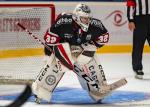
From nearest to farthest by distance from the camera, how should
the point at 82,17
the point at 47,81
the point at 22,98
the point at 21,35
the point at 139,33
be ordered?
the point at 22,98
the point at 82,17
the point at 47,81
the point at 21,35
the point at 139,33

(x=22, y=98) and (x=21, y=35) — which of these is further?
(x=21, y=35)

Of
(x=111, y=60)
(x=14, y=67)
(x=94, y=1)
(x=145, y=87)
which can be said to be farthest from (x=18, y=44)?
(x=94, y=1)

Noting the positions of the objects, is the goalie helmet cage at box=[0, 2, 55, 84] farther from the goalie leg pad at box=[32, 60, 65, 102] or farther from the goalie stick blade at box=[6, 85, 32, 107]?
the goalie stick blade at box=[6, 85, 32, 107]

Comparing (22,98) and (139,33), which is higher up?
(22,98)

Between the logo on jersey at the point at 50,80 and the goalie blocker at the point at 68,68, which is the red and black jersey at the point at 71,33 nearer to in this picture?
the goalie blocker at the point at 68,68

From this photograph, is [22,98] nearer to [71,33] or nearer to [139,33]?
[71,33]

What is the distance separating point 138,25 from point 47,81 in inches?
75.0

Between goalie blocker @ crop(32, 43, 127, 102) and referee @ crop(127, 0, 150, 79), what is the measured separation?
1.58 meters

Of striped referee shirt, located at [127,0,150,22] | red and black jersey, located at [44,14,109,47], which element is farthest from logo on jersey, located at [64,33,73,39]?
striped referee shirt, located at [127,0,150,22]

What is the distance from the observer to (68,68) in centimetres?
345

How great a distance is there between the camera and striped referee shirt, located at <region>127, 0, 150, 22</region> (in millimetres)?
5114

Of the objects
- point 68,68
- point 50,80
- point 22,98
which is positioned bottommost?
point 50,80

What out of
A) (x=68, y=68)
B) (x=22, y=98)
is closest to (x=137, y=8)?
(x=68, y=68)

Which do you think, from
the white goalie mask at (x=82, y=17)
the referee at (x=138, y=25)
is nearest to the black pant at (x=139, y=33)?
the referee at (x=138, y=25)
